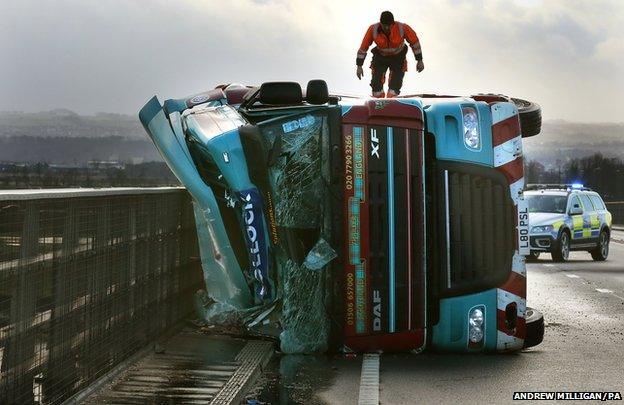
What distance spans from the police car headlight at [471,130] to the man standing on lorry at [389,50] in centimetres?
523


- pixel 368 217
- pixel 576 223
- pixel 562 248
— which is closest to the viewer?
pixel 368 217

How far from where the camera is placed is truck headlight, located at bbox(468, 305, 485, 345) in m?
8.02

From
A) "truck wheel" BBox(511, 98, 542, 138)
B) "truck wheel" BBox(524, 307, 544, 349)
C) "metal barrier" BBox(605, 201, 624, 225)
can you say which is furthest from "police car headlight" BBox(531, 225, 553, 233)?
"metal barrier" BBox(605, 201, 624, 225)

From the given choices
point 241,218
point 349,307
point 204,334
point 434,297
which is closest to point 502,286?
point 434,297

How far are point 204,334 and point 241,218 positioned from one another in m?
1.49

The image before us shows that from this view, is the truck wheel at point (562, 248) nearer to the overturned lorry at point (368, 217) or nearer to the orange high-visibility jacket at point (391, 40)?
the orange high-visibility jacket at point (391, 40)

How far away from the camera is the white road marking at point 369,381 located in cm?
656

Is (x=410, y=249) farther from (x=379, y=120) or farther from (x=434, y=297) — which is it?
(x=379, y=120)

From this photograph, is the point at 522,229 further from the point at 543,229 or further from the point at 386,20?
the point at 543,229

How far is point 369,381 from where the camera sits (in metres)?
7.16

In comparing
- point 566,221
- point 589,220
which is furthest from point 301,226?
point 589,220

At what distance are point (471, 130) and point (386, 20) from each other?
5613 mm

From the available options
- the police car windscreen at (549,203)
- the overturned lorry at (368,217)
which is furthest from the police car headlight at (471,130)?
the police car windscreen at (549,203)

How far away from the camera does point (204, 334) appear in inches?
356
